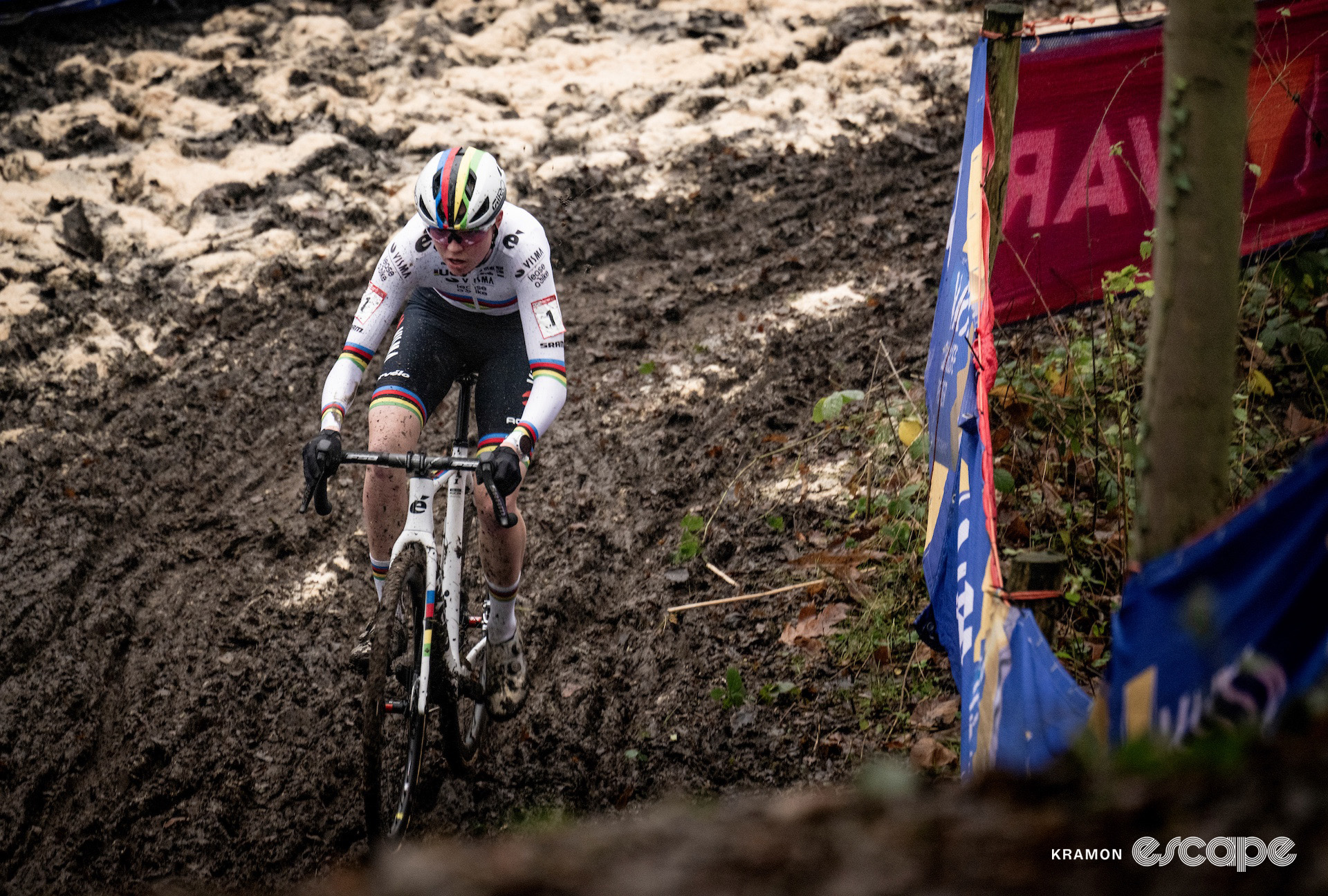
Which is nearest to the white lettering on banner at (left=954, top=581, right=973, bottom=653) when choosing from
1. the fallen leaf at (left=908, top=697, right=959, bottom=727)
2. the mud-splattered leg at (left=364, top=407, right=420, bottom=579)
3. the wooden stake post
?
the fallen leaf at (left=908, top=697, right=959, bottom=727)

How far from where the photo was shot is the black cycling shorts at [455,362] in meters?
4.43

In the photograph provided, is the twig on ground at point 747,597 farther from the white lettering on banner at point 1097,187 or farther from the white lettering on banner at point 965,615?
the white lettering on banner at point 1097,187

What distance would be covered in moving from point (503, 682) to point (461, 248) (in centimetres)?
214

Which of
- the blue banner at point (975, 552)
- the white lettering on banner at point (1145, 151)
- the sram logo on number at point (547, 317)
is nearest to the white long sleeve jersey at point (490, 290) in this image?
the sram logo on number at point (547, 317)

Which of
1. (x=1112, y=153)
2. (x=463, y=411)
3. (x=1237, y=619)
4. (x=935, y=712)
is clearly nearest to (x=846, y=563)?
(x=935, y=712)

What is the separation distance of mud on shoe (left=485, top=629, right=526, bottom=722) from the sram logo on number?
1.54 meters

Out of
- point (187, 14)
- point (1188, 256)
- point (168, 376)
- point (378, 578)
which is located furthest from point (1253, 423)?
point (187, 14)

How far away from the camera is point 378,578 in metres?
4.39

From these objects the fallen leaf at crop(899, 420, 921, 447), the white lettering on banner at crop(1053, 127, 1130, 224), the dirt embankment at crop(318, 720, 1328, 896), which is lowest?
the fallen leaf at crop(899, 420, 921, 447)

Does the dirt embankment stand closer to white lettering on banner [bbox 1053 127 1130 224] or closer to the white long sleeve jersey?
the white long sleeve jersey

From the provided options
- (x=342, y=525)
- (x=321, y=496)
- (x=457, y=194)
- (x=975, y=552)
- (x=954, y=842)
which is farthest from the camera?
(x=342, y=525)

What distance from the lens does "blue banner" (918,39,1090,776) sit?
231 cm

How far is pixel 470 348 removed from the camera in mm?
4695

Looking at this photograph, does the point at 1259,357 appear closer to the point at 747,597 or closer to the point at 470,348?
the point at 747,597
